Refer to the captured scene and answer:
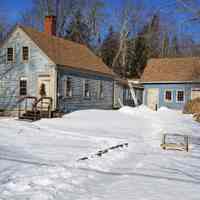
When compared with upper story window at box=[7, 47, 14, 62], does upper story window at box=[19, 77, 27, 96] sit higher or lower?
lower

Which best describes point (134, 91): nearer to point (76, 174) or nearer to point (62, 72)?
point (62, 72)

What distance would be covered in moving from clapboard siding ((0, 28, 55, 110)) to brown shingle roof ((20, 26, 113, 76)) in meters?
0.49

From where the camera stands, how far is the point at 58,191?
563 cm

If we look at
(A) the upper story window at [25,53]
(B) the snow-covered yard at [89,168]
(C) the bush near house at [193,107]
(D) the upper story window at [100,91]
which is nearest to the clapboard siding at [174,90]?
(C) the bush near house at [193,107]

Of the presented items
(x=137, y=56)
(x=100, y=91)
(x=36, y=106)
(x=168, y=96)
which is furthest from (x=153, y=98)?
(x=137, y=56)

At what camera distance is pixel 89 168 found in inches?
296

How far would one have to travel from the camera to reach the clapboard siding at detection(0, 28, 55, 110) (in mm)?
22047

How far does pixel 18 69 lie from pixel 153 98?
1356cm

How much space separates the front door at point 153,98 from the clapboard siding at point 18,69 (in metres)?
12.5

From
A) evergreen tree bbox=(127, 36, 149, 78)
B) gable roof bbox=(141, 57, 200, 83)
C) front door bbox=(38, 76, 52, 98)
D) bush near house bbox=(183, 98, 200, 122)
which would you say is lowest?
bush near house bbox=(183, 98, 200, 122)

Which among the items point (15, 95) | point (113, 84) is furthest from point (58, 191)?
point (113, 84)

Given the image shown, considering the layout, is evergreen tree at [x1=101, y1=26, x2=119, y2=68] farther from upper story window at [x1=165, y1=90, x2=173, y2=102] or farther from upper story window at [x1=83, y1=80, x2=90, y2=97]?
upper story window at [x1=83, y1=80, x2=90, y2=97]

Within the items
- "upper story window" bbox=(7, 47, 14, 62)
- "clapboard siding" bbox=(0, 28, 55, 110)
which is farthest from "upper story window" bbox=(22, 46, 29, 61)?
"upper story window" bbox=(7, 47, 14, 62)

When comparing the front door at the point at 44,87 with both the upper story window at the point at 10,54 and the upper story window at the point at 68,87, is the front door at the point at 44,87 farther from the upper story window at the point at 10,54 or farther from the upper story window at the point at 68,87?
the upper story window at the point at 10,54
